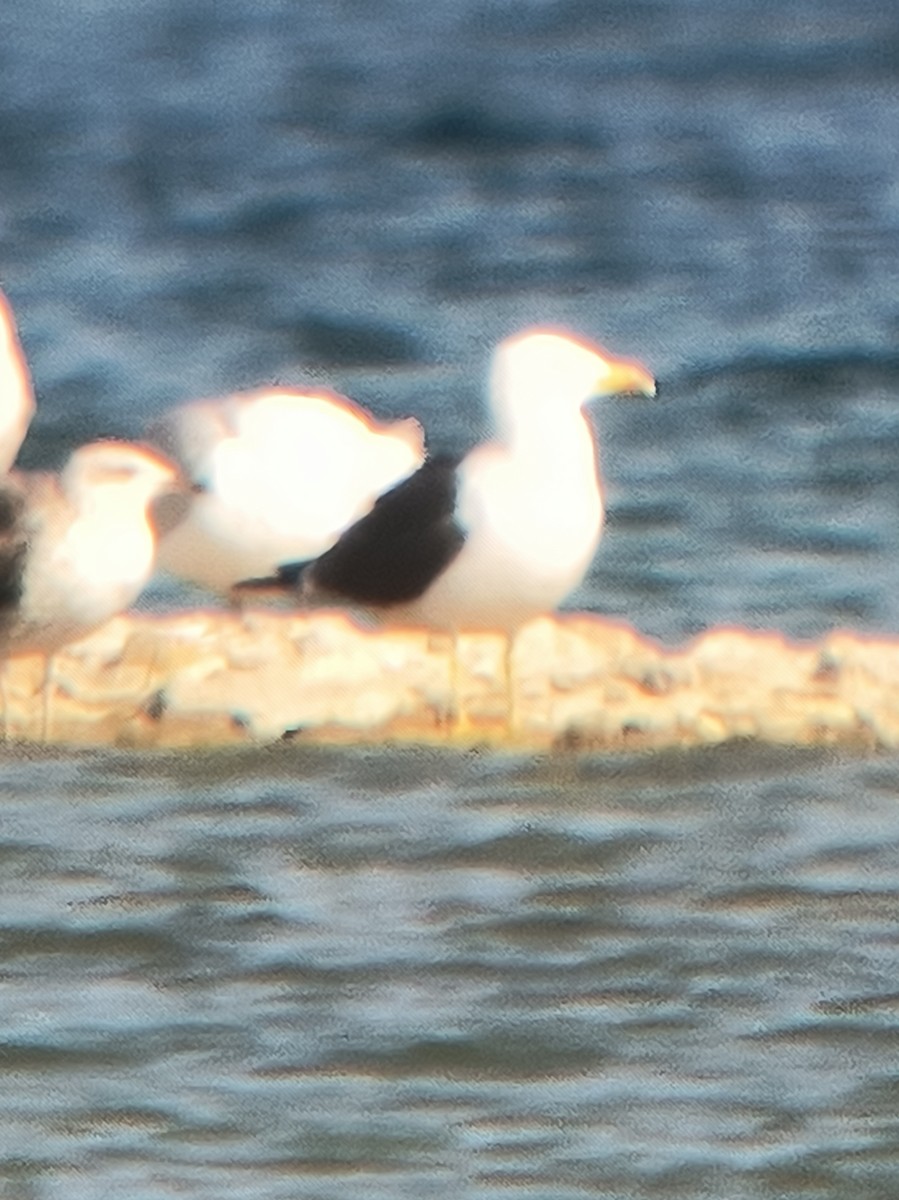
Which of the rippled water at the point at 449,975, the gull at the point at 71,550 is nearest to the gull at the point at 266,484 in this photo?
the gull at the point at 71,550

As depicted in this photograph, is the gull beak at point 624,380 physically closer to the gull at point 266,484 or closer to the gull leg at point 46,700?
the gull at point 266,484

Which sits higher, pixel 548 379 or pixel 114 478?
pixel 548 379

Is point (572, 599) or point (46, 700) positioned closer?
point (46, 700)

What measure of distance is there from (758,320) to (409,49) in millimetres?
7214

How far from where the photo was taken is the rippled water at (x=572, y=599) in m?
6.05

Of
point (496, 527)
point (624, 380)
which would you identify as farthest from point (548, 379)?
point (496, 527)

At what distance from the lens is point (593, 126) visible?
2036 cm

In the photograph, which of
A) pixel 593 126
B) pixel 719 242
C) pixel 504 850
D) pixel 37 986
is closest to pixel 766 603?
pixel 504 850

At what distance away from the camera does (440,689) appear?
9.00 m

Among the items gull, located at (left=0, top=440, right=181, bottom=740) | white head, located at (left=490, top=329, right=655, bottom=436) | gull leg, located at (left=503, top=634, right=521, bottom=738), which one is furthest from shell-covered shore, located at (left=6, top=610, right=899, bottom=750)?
white head, located at (left=490, top=329, right=655, bottom=436)

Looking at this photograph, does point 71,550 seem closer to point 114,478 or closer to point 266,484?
point 114,478

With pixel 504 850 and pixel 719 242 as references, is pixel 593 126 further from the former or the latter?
pixel 504 850

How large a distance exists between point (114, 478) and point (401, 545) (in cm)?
84

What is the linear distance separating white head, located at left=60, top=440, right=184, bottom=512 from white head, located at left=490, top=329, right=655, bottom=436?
101 centimetres
